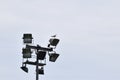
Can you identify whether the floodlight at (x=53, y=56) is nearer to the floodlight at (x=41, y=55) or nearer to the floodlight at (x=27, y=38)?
the floodlight at (x=41, y=55)

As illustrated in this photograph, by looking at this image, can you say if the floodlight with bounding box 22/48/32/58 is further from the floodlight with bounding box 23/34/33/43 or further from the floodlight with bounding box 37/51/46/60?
the floodlight with bounding box 23/34/33/43

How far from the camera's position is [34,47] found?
2538cm

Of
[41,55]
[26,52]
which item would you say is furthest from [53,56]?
[26,52]

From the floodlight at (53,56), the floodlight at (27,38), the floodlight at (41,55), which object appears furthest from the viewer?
the floodlight at (53,56)

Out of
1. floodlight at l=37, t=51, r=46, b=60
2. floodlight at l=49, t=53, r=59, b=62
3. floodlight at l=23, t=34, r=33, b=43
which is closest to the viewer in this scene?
floodlight at l=37, t=51, r=46, b=60

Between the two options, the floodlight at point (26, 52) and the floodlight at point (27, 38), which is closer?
the floodlight at point (26, 52)

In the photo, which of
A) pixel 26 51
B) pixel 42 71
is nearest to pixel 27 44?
pixel 26 51

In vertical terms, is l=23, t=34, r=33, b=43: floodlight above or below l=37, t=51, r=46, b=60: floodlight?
above

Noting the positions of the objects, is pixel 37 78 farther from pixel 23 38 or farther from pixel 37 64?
pixel 23 38

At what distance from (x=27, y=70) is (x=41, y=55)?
125cm

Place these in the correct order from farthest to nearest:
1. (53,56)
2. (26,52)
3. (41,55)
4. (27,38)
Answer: (53,56) < (27,38) < (26,52) < (41,55)

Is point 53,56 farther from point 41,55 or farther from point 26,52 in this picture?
point 26,52

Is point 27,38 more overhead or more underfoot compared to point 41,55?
more overhead

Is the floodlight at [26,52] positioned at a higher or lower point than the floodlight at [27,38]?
lower
